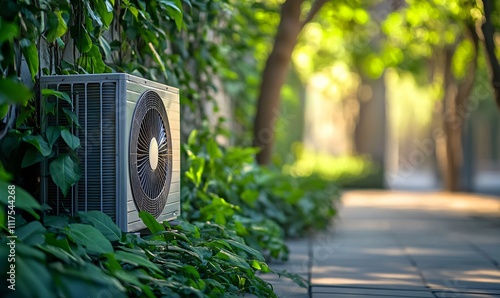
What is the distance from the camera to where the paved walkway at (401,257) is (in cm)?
478

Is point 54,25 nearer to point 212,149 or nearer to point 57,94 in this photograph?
point 57,94

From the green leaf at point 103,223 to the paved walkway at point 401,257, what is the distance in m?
1.46

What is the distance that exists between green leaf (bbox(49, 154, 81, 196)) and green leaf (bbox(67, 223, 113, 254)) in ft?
0.97

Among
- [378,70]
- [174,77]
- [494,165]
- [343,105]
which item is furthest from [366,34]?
[494,165]

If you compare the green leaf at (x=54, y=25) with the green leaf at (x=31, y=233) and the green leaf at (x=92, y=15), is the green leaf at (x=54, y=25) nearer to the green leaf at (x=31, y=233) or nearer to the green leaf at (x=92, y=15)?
the green leaf at (x=92, y=15)

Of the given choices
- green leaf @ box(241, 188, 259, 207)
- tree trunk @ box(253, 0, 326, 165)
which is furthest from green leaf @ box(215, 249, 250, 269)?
tree trunk @ box(253, 0, 326, 165)

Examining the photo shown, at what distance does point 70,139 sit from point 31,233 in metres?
0.65

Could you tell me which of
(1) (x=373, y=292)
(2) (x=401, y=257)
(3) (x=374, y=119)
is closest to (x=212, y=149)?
(2) (x=401, y=257)

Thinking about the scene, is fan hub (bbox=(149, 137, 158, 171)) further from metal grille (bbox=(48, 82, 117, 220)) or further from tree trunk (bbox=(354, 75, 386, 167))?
tree trunk (bbox=(354, 75, 386, 167))

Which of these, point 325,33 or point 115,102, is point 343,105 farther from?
point 115,102

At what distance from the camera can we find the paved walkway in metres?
4.78

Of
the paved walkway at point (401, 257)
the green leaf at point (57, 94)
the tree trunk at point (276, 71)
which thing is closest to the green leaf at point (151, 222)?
the green leaf at point (57, 94)

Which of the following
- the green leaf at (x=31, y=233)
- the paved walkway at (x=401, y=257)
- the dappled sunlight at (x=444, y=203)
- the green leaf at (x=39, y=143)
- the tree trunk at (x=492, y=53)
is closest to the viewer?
the green leaf at (x=31, y=233)

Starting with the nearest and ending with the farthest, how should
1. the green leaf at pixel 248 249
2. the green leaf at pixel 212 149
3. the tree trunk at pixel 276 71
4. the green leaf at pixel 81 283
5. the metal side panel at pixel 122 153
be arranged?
the green leaf at pixel 81 283 → the metal side panel at pixel 122 153 → the green leaf at pixel 248 249 → the green leaf at pixel 212 149 → the tree trunk at pixel 276 71
